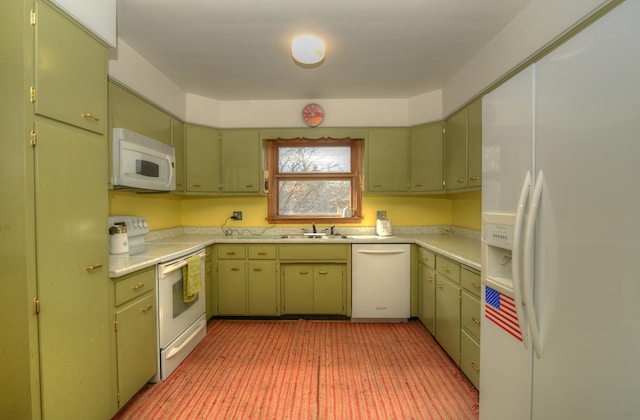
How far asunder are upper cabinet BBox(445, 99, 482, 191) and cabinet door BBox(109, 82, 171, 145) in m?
2.78

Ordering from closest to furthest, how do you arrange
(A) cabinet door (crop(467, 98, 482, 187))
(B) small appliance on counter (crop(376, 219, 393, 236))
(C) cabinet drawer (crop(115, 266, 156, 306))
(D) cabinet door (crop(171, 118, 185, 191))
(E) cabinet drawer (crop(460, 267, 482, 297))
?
(C) cabinet drawer (crop(115, 266, 156, 306))
(E) cabinet drawer (crop(460, 267, 482, 297))
(A) cabinet door (crop(467, 98, 482, 187))
(D) cabinet door (crop(171, 118, 185, 191))
(B) small appliance on counter (crop(376, 219, 393, 236))

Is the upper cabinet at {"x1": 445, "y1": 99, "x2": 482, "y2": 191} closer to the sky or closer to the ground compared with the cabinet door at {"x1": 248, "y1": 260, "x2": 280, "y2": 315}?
closer to the sky

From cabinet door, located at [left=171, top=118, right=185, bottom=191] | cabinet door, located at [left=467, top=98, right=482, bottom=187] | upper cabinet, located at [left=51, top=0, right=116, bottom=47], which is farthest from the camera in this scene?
cabinet door, located at [left=171, top=118, right=185, bottom=191]

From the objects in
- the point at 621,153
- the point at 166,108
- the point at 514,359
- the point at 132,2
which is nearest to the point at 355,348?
the point at 514,359

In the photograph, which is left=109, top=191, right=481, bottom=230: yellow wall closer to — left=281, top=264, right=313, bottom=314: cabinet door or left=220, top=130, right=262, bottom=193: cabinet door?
left=220, top=130, right=262, bottom=193: cabinet door

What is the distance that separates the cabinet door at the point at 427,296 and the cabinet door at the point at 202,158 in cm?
244

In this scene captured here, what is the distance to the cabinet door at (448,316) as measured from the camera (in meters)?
2.14

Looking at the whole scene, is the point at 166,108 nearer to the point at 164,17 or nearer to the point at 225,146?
the point at 225,146

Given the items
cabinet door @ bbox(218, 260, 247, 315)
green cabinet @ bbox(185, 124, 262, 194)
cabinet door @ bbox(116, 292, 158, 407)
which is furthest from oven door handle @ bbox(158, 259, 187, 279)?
green cabinet @ bbox(185, 124, 262, 194)

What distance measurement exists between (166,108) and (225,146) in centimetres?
74

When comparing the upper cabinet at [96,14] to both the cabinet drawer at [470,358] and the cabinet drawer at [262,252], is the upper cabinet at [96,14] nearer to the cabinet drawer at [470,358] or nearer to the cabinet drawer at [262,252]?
the cabinet drawer at [262,252]

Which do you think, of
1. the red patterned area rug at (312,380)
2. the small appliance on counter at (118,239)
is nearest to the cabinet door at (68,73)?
the small appliance on counter at (118,239)

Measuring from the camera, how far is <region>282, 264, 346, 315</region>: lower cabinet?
3090 millimetres

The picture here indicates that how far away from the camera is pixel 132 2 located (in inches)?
70.3
